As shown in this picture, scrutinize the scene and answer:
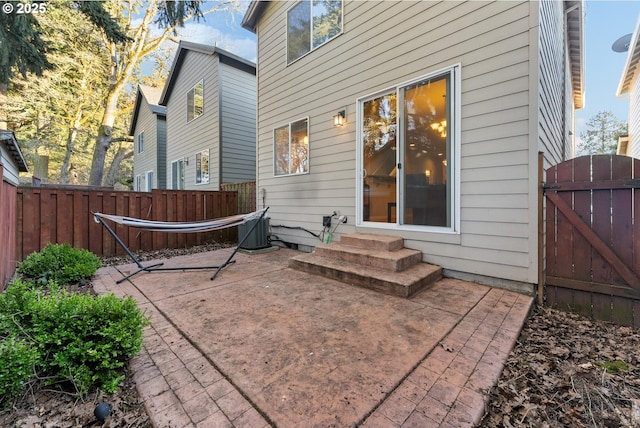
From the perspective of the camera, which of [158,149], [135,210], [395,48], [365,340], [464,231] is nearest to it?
[365,340]

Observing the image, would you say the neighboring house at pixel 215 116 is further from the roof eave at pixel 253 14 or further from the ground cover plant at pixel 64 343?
the ground cover plant at pixel 64 343

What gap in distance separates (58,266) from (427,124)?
17.1 ft

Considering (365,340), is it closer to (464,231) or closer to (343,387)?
(343,387)

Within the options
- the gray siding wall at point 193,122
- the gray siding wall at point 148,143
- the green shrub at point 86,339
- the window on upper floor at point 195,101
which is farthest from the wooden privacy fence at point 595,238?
the gray siding wall at point 148,143

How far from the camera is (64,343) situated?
1530 millimetres

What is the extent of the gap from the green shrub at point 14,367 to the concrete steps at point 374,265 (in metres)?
2.70

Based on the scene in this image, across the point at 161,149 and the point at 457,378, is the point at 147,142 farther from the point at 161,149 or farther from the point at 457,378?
the point at 457,378

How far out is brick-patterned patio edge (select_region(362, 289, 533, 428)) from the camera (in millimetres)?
1278

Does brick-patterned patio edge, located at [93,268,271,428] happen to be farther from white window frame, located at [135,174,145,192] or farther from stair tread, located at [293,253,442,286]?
white window frame, located at [135,174,145,192]

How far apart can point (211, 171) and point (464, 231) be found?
778cm

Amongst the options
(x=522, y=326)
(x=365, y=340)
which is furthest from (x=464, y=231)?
(x=365, y=340)

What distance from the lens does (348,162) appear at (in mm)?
4531

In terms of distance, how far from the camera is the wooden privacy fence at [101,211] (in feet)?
14.0

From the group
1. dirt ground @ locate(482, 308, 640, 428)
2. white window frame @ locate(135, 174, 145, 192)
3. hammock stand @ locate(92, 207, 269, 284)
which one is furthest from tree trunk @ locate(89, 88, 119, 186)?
dirt ground @ locate(482, 308, 640, 428)
